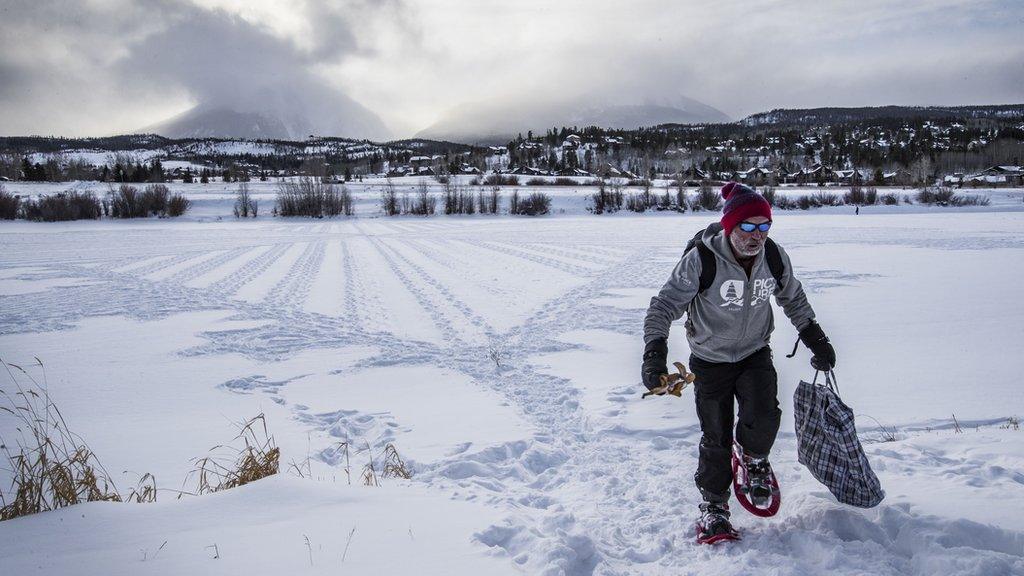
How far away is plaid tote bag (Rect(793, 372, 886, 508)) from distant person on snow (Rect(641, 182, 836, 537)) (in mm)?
153

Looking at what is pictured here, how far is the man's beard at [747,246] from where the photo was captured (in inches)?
113

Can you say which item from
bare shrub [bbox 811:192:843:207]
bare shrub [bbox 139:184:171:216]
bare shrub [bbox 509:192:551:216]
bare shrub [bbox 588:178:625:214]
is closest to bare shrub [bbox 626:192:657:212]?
bare shrub [bbox 588:178:625:214]

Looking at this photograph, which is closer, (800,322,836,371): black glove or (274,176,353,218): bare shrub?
(800,322,836,371): black glove

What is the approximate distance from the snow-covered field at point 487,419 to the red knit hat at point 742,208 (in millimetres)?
1644

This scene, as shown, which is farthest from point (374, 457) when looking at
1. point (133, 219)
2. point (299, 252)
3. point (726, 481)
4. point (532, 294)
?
point (133, 219)

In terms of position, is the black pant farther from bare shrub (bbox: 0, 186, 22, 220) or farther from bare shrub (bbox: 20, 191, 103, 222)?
bare shrub (bbox: 0, 186, 22, 220)

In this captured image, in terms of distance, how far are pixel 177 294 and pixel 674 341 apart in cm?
1084

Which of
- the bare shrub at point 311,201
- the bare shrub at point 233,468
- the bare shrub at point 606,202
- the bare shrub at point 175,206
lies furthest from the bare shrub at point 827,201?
the bare shrub at point 175,206

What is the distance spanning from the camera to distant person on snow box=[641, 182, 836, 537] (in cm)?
294

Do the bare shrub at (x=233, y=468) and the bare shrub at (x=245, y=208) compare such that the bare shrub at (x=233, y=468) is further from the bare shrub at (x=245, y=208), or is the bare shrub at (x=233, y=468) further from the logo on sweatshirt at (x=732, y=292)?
the bare shrub at (x=245, y=208)

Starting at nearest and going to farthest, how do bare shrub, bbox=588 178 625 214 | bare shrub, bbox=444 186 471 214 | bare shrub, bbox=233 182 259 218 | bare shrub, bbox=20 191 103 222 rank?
bare shrub, bbox=20 191 103 222 → bare shrub, bbox=233 182 259 218 → bare shrub, bbox=444 186 471 214 → bare shrub, bbox=588 178 625 214

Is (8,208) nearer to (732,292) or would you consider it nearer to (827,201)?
(732,292)

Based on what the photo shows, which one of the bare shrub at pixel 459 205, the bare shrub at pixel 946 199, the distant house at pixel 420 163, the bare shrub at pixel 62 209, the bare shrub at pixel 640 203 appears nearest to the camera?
the bare shrub at pixel 62 209

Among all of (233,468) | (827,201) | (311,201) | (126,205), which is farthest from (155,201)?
(827,201)
